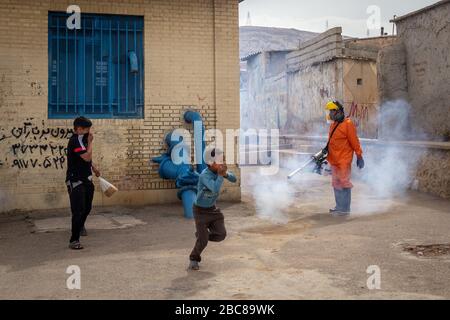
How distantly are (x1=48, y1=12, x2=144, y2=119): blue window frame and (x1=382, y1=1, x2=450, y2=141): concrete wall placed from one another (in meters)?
6.97

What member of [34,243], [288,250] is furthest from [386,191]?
[34,243]

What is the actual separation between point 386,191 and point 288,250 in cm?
583

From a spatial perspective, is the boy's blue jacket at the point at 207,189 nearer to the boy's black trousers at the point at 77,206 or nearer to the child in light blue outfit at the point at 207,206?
the child in light blue outfit at the point at 207,206

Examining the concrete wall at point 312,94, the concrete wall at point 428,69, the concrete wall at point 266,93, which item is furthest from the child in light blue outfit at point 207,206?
the concrete wall at point 266,93

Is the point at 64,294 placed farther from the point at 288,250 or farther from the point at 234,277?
the point at 288,250

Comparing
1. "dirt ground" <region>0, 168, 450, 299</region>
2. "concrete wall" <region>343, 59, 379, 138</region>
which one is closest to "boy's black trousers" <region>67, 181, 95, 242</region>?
"dirt ground" <region>0, 168, 450, 299</region>

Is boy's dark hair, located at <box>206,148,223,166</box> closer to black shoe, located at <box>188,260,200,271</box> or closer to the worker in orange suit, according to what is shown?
black shoe, located at <box>188,260,200,271</box>

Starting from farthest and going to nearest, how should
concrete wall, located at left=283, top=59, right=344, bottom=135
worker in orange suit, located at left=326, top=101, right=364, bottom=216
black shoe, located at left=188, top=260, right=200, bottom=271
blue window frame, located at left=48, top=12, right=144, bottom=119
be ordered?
concrete wall, located at left=283, top=59, right=344, bottom=135 → blue window frame, located at left=48, top=12, right=144, bottom=119 → worker in orange suit, located at left=326, top=101, right=364, bottom=216 → black shoe, located at left=188, top=260, right=200, bottom=271

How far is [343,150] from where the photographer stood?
8.12m

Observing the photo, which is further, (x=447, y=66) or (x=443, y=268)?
(x=447, y=66)

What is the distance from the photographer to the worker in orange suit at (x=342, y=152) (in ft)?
26.4

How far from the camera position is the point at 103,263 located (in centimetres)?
533

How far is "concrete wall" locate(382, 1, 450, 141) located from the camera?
11578 mm

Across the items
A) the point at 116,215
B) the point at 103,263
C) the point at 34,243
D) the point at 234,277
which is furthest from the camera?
the point at 116,215
